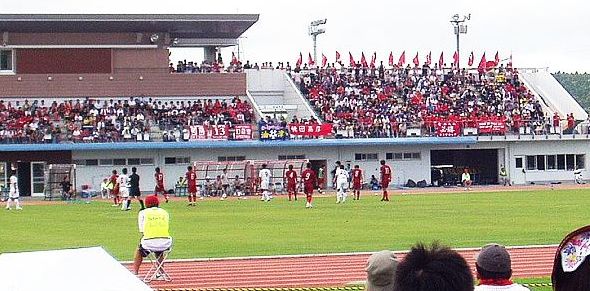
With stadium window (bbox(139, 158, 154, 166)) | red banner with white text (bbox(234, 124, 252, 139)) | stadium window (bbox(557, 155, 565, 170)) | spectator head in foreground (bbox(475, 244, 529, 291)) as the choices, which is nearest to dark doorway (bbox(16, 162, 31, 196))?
stadium window (bbox(139, 158, 154, 166))

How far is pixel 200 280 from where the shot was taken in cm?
1856

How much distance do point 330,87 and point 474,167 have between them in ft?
30.2

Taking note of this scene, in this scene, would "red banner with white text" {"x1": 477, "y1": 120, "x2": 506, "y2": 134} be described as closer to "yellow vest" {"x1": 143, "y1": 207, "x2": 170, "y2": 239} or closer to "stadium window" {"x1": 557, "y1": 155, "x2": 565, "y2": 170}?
"stadium window" {"x1": 557, "y1": 155, "x2": 565, "y2": 170}

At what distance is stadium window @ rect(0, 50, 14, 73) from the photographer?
63938mm

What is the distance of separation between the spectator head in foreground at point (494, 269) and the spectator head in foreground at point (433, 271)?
1598 millimetres

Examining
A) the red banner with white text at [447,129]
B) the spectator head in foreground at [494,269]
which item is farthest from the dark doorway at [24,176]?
the spectator head in foreground at [494,269]

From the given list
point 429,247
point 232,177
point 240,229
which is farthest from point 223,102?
point 429,247

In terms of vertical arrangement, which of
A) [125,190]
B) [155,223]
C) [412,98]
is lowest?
[125,190]

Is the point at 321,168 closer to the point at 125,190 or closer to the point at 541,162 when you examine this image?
the point at 541,162

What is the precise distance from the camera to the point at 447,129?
64312mm

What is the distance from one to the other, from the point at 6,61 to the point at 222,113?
11.6 metres

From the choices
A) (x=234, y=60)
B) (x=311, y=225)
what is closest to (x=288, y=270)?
(x=311, y=225)

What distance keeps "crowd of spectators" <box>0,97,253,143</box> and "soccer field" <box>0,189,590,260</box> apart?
47.0 ft

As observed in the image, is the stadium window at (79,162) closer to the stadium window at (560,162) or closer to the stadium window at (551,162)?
the stadium window at (551,162)
